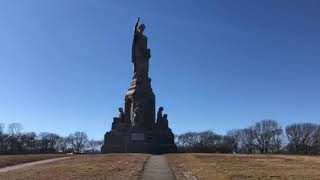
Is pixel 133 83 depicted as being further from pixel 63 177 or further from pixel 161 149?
pixel 63 177

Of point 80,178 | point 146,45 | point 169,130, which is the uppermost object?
point 146,45

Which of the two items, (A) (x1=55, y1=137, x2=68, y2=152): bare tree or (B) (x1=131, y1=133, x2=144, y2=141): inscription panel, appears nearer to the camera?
(B) (x1=131, y1=133, x2=144, y2=141): inscription panel

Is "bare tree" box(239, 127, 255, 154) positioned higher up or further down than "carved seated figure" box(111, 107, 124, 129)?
higher up

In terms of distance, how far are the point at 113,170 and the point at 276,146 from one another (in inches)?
4115

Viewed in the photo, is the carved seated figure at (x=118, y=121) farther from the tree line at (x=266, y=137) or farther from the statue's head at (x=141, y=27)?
the tree line at (x=266, y=137)

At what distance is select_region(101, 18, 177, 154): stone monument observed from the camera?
6988cm

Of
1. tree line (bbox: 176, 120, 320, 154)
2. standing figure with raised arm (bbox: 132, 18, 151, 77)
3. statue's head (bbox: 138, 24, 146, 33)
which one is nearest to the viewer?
standing figure with raised arm (bbox: 132, 18, 151, 77)

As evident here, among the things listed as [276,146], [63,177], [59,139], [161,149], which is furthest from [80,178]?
[59,139]

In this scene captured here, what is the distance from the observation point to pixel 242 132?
489 feet

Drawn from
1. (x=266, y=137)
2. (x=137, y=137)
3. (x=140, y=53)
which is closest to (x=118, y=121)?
(x=137, y=137)

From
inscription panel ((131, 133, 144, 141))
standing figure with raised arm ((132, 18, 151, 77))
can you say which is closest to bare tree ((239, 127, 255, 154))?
standing figure with raised arm ((132, 18, 151, 77))

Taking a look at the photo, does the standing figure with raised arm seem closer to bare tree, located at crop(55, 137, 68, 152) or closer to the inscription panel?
the inscription panel

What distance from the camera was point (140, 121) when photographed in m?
71.1

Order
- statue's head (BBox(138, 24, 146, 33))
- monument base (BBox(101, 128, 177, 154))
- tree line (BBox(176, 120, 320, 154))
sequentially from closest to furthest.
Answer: monument base (BBox(101, 128, 177, 154))
statue's head (BBox(138, 24, 146, 33))
tree line (BBox(176, 120, 320, 154))
